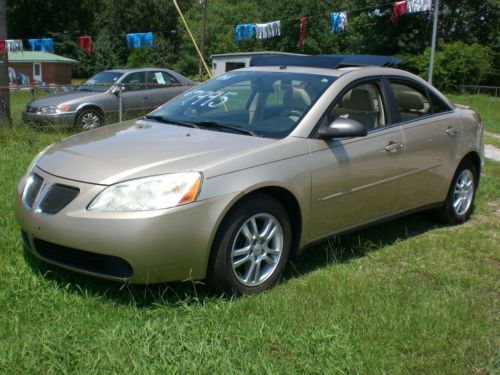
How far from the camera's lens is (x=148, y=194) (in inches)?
134

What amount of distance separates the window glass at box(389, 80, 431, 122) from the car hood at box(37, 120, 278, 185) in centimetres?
162

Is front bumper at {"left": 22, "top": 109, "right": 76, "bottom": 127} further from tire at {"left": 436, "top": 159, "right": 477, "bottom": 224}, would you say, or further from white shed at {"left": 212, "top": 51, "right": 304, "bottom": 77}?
white shed at {"left": 212, "top": 51, "right": 304, "bottom": 77}

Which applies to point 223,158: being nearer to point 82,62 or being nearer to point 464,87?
point 464,87

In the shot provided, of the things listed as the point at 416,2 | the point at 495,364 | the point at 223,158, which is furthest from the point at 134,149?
the point at 416,2

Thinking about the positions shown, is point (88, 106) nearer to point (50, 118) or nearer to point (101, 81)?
point (50, 118)

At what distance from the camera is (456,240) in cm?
529

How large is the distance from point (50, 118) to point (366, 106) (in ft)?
26.4

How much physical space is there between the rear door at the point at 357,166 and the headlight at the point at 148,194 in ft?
3.41

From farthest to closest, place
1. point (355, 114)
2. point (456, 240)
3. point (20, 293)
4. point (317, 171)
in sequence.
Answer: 1. point (456, 240)
2. point (355, 114)
3. point (317, 171)
4. point (20, 293)

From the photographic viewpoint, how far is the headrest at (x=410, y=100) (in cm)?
515

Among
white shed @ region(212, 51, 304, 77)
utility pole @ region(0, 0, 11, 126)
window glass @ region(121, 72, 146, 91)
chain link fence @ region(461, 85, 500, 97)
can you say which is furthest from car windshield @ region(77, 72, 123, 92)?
chain link fence @ region(461, 85, 500, 97)

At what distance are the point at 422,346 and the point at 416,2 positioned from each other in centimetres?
2046

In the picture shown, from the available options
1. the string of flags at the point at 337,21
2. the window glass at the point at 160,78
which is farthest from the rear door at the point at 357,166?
the string of flags at the point at 337,21

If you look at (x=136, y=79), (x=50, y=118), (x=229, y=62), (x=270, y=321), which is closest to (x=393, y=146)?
(x=270, y=321)
